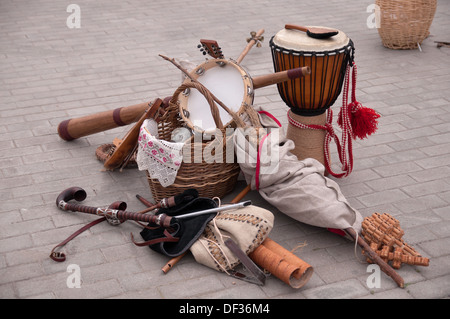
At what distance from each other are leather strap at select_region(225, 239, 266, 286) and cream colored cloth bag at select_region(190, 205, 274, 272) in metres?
0.03

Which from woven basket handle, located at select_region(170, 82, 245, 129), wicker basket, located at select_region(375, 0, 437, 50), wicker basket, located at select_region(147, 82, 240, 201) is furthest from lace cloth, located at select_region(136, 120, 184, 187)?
wicker basket, located at select_region(375, 0, 437, 50)

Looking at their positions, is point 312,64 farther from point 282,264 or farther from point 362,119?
point 282,264

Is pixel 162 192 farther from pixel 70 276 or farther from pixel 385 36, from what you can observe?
pixel 385 36

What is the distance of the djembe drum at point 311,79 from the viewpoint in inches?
148

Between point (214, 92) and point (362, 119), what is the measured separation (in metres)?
1.02

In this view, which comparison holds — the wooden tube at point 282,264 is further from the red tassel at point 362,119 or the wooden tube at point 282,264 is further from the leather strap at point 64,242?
the red tassel at point 362,119

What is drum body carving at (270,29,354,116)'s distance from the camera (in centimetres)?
Result: 375

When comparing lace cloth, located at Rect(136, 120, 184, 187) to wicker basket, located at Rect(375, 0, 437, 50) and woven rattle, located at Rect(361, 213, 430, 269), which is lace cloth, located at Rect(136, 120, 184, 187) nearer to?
woven rattle, located at Rect(361, 213, 430, 269)

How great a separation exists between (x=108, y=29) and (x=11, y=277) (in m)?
4.67

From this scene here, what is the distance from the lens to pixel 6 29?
727 cm

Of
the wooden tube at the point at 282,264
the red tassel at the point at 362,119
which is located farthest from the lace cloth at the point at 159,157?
the red tassel at the point at 362,119

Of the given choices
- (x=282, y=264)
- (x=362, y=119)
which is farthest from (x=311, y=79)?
(x=282, y=264)

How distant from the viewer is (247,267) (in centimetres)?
311
